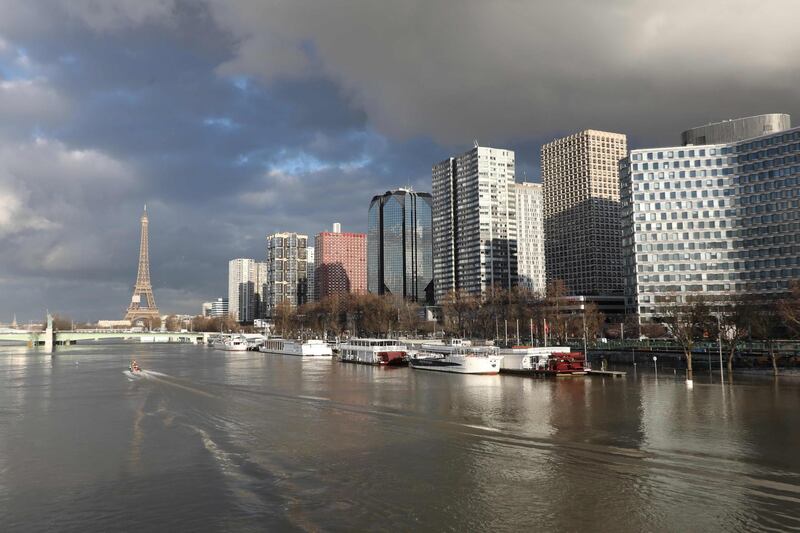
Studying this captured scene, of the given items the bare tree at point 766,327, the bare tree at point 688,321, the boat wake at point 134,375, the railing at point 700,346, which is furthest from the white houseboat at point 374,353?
the bare tree at point 766,327

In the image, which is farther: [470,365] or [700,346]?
[700,346]

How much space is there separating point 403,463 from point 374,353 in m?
106

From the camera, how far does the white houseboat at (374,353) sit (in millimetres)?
142625

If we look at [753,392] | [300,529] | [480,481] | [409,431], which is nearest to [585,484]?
[480,481]

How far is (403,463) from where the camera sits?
39.2 m

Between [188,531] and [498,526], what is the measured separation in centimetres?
1393

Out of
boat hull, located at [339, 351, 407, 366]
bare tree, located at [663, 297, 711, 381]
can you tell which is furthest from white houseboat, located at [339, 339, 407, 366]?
bare tree, located at [663, 297, 711, 381]

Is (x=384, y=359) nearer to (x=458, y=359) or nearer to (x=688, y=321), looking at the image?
(x=458, y=359)

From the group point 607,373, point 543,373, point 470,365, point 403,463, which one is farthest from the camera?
point 470,365

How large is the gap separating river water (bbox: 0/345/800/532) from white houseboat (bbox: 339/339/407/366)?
225 ft

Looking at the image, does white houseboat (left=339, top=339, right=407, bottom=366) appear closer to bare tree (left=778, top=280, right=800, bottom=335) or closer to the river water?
the river water

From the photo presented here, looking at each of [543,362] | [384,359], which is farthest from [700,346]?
[384,359]

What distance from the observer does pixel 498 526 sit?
28.1m

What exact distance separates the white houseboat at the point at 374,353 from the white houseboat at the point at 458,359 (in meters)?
5.81
